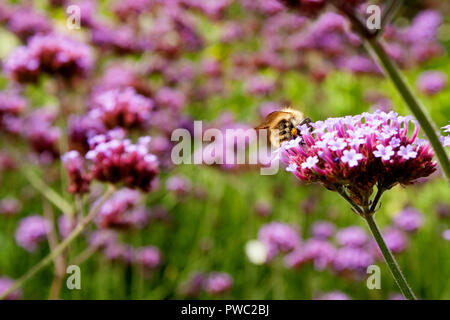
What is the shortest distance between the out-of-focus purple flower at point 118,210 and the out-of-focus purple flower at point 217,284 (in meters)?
0.64

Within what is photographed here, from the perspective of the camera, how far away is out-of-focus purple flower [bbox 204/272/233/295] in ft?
8.81

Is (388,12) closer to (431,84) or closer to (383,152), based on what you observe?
(383,152)

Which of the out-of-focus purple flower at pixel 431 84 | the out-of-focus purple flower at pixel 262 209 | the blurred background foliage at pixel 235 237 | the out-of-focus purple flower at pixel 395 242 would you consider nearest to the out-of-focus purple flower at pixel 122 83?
the blurred background foliage at pixel 235 237

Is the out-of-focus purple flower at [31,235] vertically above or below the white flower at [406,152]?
above

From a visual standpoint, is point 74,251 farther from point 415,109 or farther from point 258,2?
point 258,2

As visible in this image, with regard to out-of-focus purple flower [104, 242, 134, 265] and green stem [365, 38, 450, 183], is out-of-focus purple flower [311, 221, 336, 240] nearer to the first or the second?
out-of-focus purple flower [104, 242, 134, 265]

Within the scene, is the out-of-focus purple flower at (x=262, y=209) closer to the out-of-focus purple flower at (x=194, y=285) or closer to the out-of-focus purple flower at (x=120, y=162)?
the out-of-focus purple flower at (x=194, y=285)

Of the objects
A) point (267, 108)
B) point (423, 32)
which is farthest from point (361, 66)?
point (423, 32)

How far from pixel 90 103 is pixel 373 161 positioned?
2.16 metres

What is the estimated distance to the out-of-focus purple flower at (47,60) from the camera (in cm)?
226

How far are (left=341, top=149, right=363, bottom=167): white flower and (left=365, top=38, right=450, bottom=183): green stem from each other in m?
0.16

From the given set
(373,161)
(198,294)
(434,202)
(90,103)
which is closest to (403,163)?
(373,161)

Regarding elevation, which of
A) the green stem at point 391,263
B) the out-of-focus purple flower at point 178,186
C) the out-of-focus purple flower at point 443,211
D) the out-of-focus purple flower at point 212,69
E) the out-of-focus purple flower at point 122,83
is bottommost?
the green stem at point 391,263

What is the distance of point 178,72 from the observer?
12.8ft
